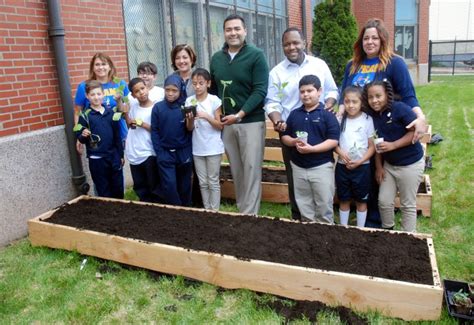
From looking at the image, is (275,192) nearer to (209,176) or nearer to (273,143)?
(209,176)

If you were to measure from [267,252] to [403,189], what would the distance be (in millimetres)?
1423

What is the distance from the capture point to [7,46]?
4461 millimetres

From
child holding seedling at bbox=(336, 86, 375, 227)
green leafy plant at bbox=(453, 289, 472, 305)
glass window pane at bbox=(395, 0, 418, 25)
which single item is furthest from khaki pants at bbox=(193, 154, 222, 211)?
glass window pane at bbox=(395, 0, 418, 25)

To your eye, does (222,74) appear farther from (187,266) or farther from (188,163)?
(187,266)

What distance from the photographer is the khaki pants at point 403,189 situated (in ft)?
12.8

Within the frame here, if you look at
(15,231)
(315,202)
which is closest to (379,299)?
(315,202)

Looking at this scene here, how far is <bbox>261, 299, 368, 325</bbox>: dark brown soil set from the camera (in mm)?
2945

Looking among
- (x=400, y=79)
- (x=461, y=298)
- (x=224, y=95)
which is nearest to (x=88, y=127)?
(x=224, y=95)

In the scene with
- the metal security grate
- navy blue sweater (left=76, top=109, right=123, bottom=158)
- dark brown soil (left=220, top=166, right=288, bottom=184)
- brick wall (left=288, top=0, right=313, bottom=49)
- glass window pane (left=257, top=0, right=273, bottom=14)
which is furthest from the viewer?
the metal security grate

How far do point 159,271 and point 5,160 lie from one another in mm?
2097

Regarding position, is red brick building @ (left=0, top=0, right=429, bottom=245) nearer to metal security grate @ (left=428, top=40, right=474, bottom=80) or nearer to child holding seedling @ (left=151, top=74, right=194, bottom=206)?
child holding seedling @ (left=151, top=74, right=194, bottom=206)

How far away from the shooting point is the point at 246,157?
465cm

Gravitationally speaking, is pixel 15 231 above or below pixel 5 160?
below

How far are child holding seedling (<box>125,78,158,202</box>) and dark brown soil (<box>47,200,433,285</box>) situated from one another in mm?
449
